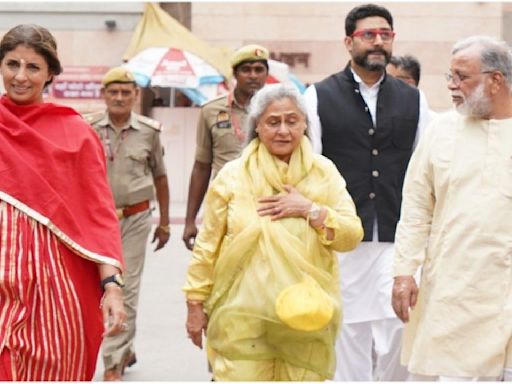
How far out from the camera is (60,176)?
5441 mm

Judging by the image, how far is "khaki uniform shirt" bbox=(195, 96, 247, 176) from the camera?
9430 mm

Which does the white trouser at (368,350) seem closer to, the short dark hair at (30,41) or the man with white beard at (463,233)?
the man with white beard at (463,233)

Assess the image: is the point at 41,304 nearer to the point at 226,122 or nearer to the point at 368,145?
the point at 368,145

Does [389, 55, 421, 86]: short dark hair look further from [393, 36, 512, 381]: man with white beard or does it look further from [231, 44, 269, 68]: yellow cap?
[393, 36, 512, 381]: man with white beard

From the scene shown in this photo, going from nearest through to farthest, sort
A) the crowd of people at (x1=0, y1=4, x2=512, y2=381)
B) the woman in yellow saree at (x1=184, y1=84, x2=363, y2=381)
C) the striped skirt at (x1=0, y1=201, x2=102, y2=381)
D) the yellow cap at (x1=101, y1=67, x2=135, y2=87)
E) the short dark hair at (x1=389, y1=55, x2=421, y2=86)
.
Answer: the striped skirt at (x1=0, y1=201, x2=102, y2=381), the crowd of people at (x1=0, y1=4, x2=512, y2=381), the woman in yellow saree at (x1=184, y1=84, x2=363, y2=381), the yellow cap at (x1=101, y1=67, x2=135, y2=87), the short dark hair at (x1=389, y1=55, x2=421, y2=86)

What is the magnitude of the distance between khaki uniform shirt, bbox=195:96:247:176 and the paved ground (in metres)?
1.49

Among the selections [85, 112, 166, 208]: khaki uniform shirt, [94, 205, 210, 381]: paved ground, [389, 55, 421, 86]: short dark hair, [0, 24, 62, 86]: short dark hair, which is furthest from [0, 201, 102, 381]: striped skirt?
[389, 55, 421, 86]: short dark hair

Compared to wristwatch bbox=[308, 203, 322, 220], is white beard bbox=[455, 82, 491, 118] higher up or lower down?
higher up

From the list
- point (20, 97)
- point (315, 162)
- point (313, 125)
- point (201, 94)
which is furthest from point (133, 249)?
point (201, 94)

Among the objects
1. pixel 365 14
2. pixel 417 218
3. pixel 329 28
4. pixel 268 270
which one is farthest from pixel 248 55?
pixel 329 28

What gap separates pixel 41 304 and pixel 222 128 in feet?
13.9

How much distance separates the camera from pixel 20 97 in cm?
544

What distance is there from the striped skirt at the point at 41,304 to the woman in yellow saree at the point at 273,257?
86 cm

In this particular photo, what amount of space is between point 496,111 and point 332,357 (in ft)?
4.38
